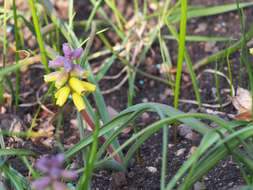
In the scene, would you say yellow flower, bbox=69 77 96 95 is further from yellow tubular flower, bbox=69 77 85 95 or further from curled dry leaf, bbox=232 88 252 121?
curled dry leaf, bbox=232 88 252 121

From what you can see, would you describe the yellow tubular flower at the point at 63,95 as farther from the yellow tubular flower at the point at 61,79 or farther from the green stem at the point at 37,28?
the green stem at the point at 37,28

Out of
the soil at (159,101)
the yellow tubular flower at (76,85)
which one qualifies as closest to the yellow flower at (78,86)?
the yellow tubular flower at (76,85)

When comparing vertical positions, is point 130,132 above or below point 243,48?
below

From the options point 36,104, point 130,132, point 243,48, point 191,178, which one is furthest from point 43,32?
point 191,178

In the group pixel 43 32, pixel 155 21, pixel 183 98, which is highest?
pixel 43 32

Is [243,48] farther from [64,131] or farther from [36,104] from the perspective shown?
[36,104]

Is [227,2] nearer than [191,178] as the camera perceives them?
No
